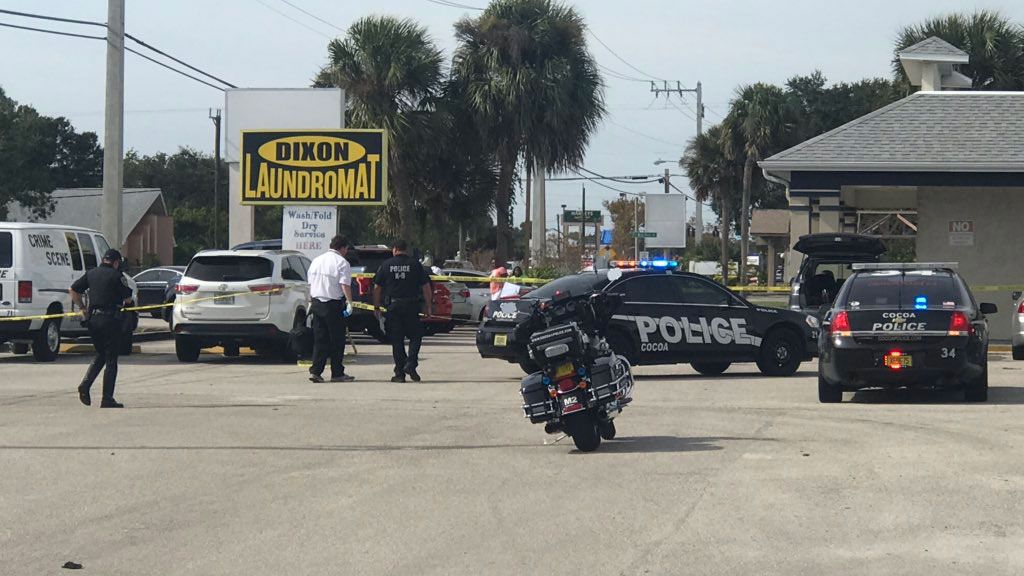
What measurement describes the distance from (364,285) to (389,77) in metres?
14.1

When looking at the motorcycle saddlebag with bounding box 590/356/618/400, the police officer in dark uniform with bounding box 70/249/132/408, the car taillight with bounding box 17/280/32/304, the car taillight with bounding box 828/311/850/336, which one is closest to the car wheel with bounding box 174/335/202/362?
the car taillight with bounding box 17/280/32/304

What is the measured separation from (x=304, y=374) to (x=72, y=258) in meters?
4.98

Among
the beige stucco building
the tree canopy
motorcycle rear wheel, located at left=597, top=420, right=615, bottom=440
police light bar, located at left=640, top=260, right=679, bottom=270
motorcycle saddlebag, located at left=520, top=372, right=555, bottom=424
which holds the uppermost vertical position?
the tree canopy

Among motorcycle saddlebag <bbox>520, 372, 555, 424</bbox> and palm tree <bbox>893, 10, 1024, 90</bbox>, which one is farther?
palm tree <bbox>893, 10, 1024, 90</bbox>

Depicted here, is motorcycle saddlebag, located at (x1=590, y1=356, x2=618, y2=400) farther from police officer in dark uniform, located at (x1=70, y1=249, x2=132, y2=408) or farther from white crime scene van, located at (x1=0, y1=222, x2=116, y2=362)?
white crime scene van, located at (x1=0, y1=222, x2=116, y2=362)

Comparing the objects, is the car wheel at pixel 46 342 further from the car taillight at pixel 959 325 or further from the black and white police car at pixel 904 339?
the car taillight at pixel 959 325

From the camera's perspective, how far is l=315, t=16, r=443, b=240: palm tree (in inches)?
1555

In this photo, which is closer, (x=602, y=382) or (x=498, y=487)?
(x=498, y=487)

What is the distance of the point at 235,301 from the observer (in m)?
20.9

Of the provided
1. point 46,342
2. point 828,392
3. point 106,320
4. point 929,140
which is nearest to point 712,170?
point 929,140

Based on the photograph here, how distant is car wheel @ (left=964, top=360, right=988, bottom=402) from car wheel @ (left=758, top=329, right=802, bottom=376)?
434cm

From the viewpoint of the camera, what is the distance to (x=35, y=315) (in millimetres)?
20500

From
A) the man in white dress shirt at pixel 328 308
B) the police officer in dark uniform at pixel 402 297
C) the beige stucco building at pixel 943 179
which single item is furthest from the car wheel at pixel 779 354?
the beige stucco building at pixel 943 179

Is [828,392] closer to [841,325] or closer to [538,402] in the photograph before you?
[841,325]
